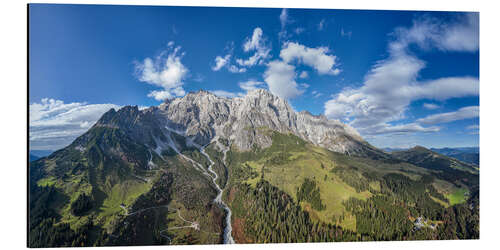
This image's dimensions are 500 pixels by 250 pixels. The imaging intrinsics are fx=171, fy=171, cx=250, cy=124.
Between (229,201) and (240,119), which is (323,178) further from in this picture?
(240,119)

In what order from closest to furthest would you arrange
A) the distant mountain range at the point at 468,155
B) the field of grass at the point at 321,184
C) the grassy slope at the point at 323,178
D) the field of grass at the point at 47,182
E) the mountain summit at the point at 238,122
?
the distant mountain range at the point at 468,155 < the field of grass at the point at 321,184 < the grassy slope at the point at 323,178 < the field of grass at the point at 47,182 < the mountain summit at the point at 238,122

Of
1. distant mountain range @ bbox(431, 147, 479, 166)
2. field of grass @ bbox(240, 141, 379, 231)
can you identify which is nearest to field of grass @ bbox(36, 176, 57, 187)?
field of grass @ bbox(240, 141, 379, 231)

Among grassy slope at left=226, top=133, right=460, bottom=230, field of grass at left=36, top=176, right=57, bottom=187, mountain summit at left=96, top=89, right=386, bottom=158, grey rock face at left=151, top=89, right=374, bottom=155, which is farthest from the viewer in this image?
grey rock face at left=151, top=89, right=374, bottom=155

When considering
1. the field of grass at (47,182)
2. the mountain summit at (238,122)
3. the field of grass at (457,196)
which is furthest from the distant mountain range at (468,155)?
the field of grass at (47,182)

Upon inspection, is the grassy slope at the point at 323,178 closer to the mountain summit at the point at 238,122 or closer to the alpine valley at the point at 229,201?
the alpine valley at the point at 229,201

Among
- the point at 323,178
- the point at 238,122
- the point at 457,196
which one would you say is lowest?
the point at 457,196

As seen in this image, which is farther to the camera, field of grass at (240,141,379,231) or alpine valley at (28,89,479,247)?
field of grass at (240,141,379,231)

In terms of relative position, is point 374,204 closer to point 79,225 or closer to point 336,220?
point 336,220

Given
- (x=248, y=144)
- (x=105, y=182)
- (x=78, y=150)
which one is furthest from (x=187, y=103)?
(x=105, y=182)

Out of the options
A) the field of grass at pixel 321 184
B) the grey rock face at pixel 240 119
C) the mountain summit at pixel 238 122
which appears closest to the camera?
the field of grass at pixel 321 184

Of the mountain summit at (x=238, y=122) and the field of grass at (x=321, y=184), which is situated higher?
the mountain summit at (x=238, y=122)

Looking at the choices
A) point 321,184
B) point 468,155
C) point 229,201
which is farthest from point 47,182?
point 468,155

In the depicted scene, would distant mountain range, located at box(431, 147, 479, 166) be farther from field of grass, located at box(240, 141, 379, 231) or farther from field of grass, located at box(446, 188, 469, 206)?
field of grass, located at box(240, 141, 379, 231)
